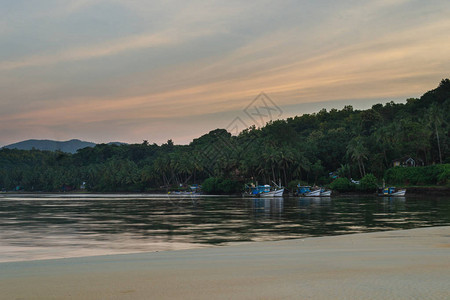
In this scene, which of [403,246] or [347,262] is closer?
[347,262]

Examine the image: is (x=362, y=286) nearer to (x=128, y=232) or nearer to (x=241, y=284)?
(x=241, y=284)

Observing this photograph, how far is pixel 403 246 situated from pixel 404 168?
114 metres

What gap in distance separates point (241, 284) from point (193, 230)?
877 inches

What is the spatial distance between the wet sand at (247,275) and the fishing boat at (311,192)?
104918mm

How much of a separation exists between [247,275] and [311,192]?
377 ft

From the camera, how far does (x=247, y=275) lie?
12.7 m

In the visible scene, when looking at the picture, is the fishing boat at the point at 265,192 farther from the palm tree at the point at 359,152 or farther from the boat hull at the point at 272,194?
the palm tree at the point at 359,152

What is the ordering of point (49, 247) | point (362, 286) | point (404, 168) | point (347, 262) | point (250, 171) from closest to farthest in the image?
point (362, 286) → point (347, 262) → point (49, 247) → point (404, 168) → point (250, 171)

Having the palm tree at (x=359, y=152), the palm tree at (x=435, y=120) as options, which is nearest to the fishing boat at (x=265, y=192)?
the palm tree at (x=359, y=152)

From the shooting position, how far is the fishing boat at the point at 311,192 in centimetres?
12300

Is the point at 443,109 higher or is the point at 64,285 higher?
the point at 443,109

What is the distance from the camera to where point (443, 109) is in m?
144

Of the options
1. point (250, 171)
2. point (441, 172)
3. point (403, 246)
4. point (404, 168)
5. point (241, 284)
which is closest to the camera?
point (241, 284)

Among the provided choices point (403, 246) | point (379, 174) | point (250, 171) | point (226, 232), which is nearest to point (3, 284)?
point (403, 246)
